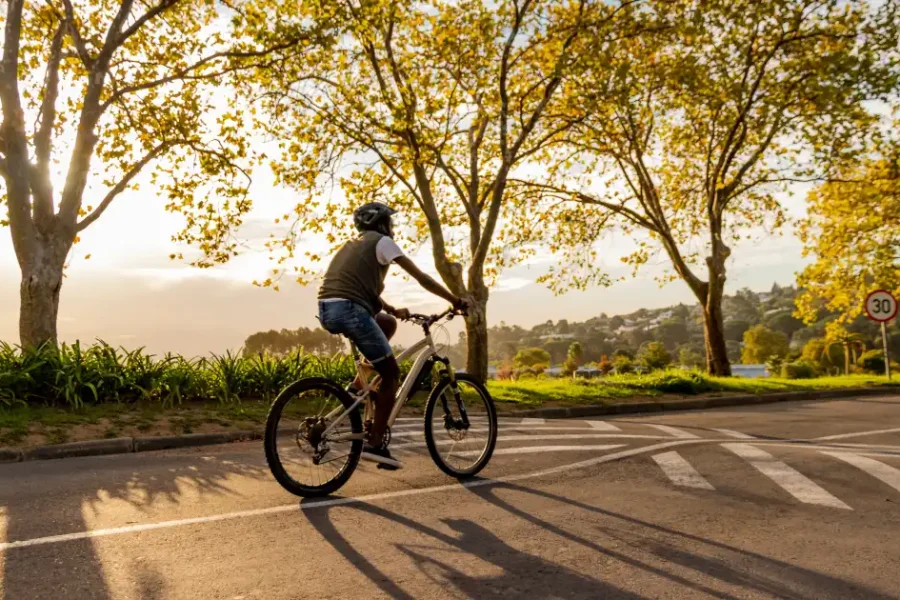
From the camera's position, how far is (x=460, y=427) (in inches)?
248

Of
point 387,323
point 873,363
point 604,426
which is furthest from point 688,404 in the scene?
point 873,363

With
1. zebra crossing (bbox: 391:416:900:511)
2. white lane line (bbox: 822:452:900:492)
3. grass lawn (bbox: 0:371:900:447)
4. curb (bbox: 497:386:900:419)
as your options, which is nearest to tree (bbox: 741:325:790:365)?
curb (bbox: 497:386:900:419)

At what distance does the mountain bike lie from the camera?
5.34 metres

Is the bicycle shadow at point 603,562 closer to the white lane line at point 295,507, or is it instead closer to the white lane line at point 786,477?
the white lane line at point 295,507

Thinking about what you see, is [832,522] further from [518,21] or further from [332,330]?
[518,21]

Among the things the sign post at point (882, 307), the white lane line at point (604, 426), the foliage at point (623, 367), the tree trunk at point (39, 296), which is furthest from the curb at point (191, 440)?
the sign post at point (882, 307)

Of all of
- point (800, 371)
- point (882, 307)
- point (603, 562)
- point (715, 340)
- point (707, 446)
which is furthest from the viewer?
point (800, 371)

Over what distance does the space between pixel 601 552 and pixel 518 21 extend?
14141 millimetres

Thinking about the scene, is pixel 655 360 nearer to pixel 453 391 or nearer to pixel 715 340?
pixel 715 340

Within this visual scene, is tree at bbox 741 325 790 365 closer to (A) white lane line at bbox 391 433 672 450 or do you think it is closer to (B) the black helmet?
(A) white lane line at bbox 391 433 672 450

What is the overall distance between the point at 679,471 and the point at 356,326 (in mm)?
3051

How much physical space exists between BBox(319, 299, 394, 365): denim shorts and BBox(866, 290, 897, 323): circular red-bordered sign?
66.1 feet

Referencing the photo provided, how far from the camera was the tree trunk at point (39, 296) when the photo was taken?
12.8 m

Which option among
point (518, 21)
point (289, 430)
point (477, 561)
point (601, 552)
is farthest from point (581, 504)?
point (518, 21)
